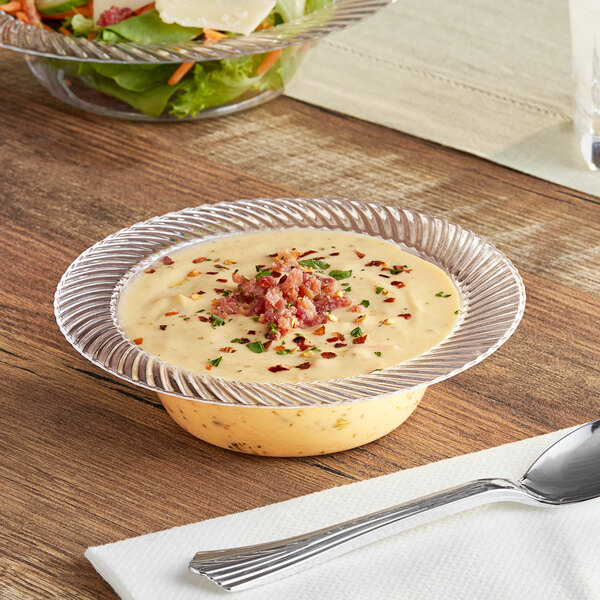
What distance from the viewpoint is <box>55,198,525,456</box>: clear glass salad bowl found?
125 cm

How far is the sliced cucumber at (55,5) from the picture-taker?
2.41 metres

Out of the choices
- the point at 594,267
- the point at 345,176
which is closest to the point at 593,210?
the point at 594,267

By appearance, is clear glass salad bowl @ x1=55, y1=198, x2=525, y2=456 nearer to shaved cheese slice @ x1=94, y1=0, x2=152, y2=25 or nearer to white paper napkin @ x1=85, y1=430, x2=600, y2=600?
white paper napkin @ x1=85, y1=430, x2=600, y2=600

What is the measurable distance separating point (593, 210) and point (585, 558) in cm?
110

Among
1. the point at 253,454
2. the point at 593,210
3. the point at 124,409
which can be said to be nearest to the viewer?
the point at 253,454

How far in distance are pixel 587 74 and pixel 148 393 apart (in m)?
1.25

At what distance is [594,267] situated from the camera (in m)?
1.93

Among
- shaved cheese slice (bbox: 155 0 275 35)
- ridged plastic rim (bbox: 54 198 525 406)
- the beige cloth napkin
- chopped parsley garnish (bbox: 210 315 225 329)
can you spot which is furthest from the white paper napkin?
shaved cheese slice (bbox: 155 0 275 35)

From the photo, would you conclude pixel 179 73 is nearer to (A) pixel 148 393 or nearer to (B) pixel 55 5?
(B) pixel 55 5

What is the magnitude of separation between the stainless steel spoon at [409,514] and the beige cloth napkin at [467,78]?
3.37 feet

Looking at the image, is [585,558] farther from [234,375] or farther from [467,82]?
[467,82]

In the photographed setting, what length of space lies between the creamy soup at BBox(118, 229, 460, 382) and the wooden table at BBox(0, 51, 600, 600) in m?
0.17

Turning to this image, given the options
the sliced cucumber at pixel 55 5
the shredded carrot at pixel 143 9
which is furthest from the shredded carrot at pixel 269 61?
the sliced cucumber at pixel 55 5

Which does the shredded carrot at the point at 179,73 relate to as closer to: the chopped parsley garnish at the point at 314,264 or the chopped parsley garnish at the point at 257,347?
the chopped parsley garnish at the point at 314,264
